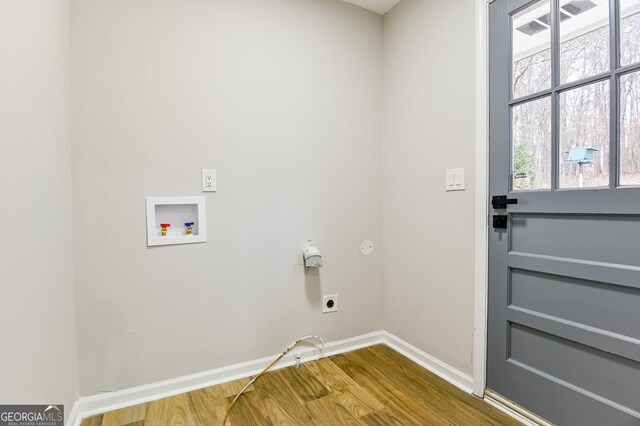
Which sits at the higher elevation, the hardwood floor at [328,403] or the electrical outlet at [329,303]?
the electrical outlet at [329,303]

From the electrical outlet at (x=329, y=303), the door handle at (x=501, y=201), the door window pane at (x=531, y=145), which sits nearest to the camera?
the door window pane at (x=531, y=145)

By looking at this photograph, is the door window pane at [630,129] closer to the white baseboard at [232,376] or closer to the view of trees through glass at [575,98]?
the view of trees through glass at [575,98]

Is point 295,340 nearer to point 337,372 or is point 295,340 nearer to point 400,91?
point 337,372

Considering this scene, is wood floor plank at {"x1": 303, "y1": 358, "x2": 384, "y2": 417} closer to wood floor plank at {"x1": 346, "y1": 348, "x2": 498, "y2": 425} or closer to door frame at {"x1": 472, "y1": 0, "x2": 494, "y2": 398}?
wood floor plank at {"x1": 346, "y1": 348, "x2": 498, "y2": 425}

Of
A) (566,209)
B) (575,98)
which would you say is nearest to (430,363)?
(566,209)

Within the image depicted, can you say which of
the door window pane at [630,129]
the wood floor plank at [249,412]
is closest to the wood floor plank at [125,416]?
the wood floor plank at [249,412]

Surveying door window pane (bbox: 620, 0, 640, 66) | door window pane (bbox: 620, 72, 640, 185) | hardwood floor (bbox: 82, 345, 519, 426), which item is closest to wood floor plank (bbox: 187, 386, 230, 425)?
hardwood floor (bbox: 82, 345, 519, 426)

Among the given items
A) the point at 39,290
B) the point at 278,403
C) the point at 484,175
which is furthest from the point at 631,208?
the point at 39,290

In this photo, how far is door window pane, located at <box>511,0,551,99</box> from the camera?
1.36 meters

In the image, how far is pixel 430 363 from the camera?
1861mm

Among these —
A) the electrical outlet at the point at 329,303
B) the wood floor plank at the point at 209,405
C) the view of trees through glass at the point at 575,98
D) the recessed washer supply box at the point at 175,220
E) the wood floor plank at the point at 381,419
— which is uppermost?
the view of trees through glass at the point at 575,98

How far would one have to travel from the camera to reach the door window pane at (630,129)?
1.10 m

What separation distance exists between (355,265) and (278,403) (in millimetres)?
955

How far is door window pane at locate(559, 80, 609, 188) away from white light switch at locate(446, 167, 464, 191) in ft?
1.45
